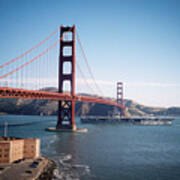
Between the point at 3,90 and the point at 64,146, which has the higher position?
the point at 3,90

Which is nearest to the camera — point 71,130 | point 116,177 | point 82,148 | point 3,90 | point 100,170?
point 116,177

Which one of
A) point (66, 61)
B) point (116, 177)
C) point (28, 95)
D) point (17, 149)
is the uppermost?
point (66, 61)

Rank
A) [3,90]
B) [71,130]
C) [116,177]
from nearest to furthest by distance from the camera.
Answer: [116,177]
[3,90]
[71,130]

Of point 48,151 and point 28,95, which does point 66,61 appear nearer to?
point 28,95

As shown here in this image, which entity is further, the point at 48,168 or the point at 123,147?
the point at 123,147

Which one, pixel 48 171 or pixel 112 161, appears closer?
pixel 48 171

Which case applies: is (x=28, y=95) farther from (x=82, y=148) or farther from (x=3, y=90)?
(x=82, y=148)

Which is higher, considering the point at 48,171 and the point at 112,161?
the point at 48,171

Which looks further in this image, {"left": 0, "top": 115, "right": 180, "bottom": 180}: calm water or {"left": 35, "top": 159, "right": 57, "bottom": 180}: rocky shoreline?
{"left": 0, "top": 115, "right": 180, "bottom": 180}: calm water

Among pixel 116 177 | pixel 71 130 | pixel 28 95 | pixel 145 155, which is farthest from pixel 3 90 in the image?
pixel 71 130

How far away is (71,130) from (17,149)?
4071cm

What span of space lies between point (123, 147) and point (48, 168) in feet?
72.9

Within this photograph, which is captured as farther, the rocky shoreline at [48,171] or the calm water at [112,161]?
the calm water at [112,161]

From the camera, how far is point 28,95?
168ft
